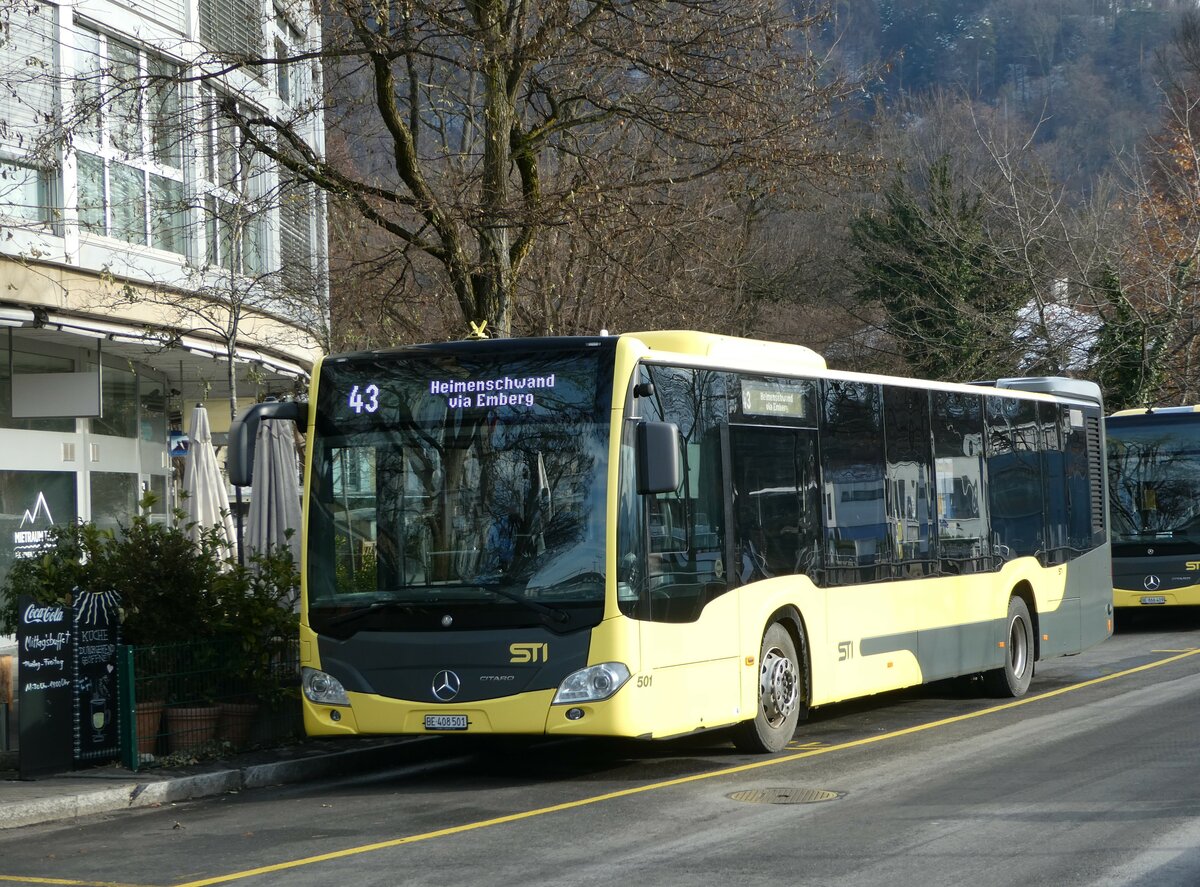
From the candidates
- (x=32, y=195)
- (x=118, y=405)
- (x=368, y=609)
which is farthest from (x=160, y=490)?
(x=368, y=609)

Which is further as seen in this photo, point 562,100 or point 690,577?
point 562,100

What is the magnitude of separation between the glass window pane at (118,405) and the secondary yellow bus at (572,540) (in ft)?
42.0

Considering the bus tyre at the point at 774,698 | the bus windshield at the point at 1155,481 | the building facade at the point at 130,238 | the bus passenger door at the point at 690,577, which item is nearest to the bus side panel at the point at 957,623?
the bus tyre at the point at 774,698

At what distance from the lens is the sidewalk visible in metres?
10.1

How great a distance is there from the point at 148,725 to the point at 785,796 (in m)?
4.80

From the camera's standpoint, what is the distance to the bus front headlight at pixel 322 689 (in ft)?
35.5

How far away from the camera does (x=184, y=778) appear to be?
35.8 feet

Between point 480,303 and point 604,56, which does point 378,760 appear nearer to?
point 480,303

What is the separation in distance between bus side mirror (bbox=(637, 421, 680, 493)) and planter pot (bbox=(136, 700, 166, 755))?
4.09 metres

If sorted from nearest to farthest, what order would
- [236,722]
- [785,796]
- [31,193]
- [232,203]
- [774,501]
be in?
[785,796]
[774,501]
[236,722]
[232,203]
[31,193]

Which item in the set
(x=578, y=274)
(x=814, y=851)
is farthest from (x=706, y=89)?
(x=578, y=274)

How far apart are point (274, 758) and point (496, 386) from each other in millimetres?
3366

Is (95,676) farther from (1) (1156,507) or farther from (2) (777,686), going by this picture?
(1) (1156,507)

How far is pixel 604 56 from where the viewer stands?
1528cm
